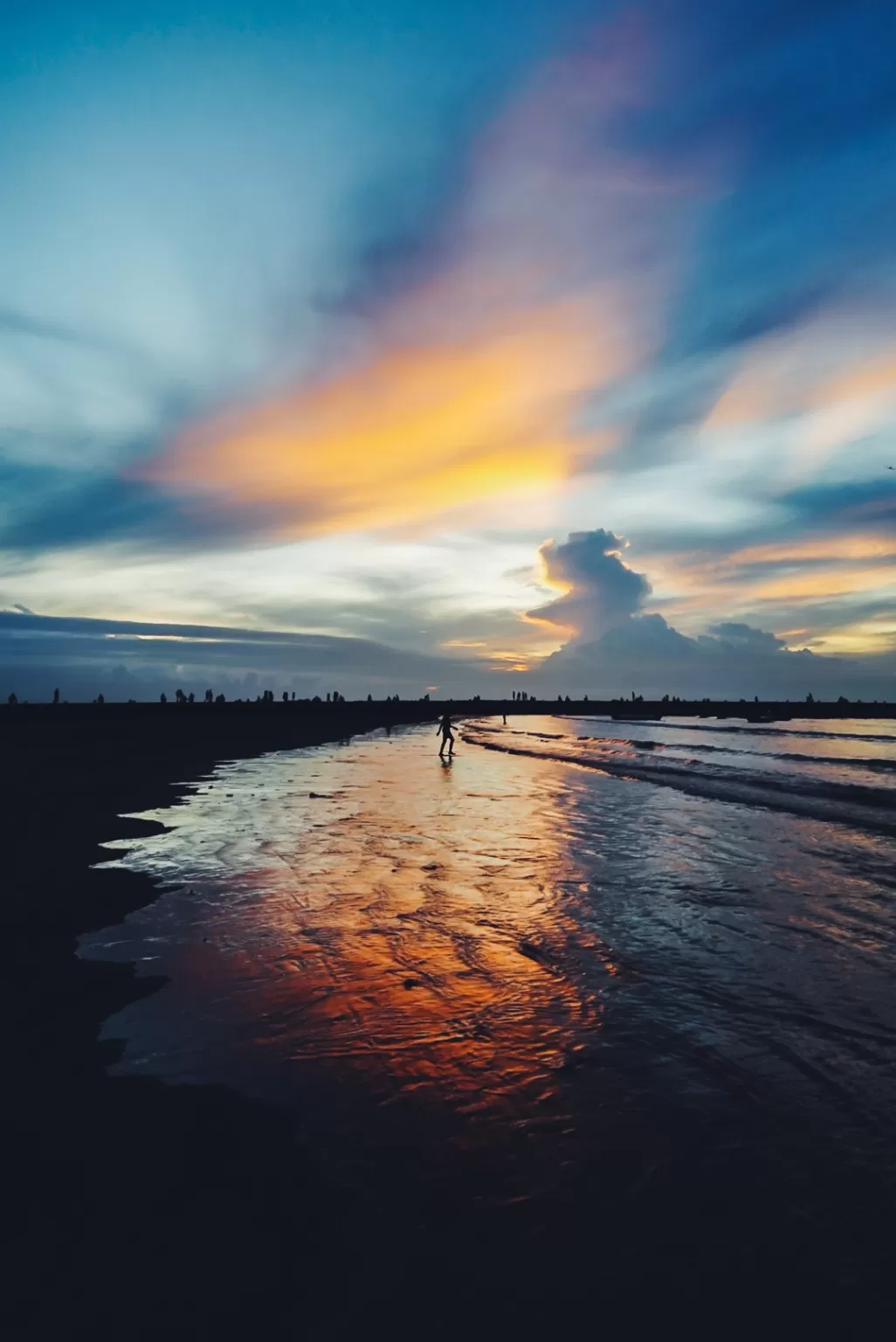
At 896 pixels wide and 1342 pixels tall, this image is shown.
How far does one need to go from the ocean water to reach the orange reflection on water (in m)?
0.04

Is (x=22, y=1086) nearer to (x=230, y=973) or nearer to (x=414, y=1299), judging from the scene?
(x=230, y=973)

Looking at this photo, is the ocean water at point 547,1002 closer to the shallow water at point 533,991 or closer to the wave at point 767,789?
the shallow water at point 533,991

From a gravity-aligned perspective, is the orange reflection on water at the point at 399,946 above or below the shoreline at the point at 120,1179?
below

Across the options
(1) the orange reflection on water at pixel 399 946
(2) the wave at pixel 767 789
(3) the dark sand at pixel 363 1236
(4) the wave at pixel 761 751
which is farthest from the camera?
(4) the wave at pixel 761 751

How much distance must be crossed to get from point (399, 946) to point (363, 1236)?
5012 mm

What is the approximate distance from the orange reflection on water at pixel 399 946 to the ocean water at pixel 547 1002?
0.04 metres

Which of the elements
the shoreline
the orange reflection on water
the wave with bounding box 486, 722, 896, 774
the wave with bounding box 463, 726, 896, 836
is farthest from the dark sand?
the wave with bounding box 486, 722, 896, 774

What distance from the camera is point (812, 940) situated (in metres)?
9.35

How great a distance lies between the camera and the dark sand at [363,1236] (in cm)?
341

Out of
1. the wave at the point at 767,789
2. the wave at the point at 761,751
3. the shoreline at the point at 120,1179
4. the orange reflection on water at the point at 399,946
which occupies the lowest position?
the orange reflection on water at the point at 399,946

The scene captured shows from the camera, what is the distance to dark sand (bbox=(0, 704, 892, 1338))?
11.2 ft

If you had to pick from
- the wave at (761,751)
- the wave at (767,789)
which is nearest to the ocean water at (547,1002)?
the wave at (767,789)

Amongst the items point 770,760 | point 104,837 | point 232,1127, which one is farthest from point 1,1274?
point 770,760

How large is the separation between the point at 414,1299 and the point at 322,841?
12.5 metres
